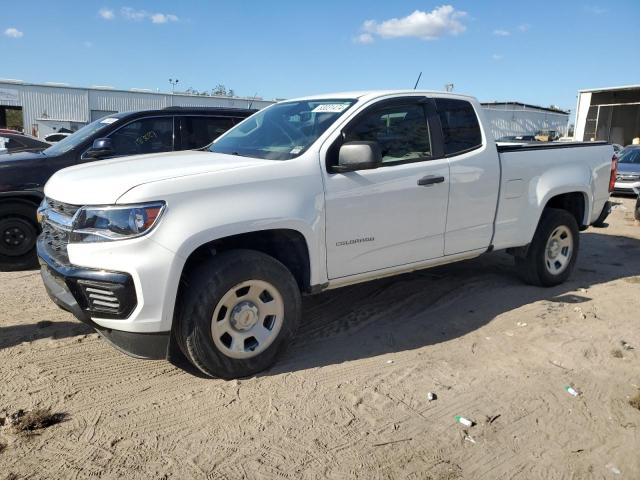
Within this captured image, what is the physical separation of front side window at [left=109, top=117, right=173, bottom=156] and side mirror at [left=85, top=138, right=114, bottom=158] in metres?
0.15

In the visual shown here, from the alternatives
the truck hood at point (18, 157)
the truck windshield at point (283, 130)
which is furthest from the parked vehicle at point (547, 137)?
the truck hood at point (18, 157)

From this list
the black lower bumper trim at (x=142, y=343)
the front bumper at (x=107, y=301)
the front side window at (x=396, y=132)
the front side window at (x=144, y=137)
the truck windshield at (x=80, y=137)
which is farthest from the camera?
the front side window at (x=144, y=137)

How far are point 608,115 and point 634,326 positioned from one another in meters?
32.8

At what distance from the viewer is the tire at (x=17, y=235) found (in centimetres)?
629

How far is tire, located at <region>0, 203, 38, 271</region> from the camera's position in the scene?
6285 millimetres

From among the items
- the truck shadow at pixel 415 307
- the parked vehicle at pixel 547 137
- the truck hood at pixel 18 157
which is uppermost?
the parked vehicle at pixel 547 137

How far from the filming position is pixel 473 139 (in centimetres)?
496

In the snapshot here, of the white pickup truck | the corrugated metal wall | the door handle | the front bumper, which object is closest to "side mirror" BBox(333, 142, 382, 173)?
the white pickup truck

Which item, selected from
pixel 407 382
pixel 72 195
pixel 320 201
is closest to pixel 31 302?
pixel 72 195

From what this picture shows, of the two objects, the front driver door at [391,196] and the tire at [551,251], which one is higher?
the front driver door at [391,196]

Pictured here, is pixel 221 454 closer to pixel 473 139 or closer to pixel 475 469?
pixel 475 469

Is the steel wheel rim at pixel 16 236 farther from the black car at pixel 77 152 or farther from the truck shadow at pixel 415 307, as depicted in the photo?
the truck shadow at pixel 415 307

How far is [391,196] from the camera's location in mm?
4195

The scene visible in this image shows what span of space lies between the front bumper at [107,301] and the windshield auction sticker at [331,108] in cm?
206
